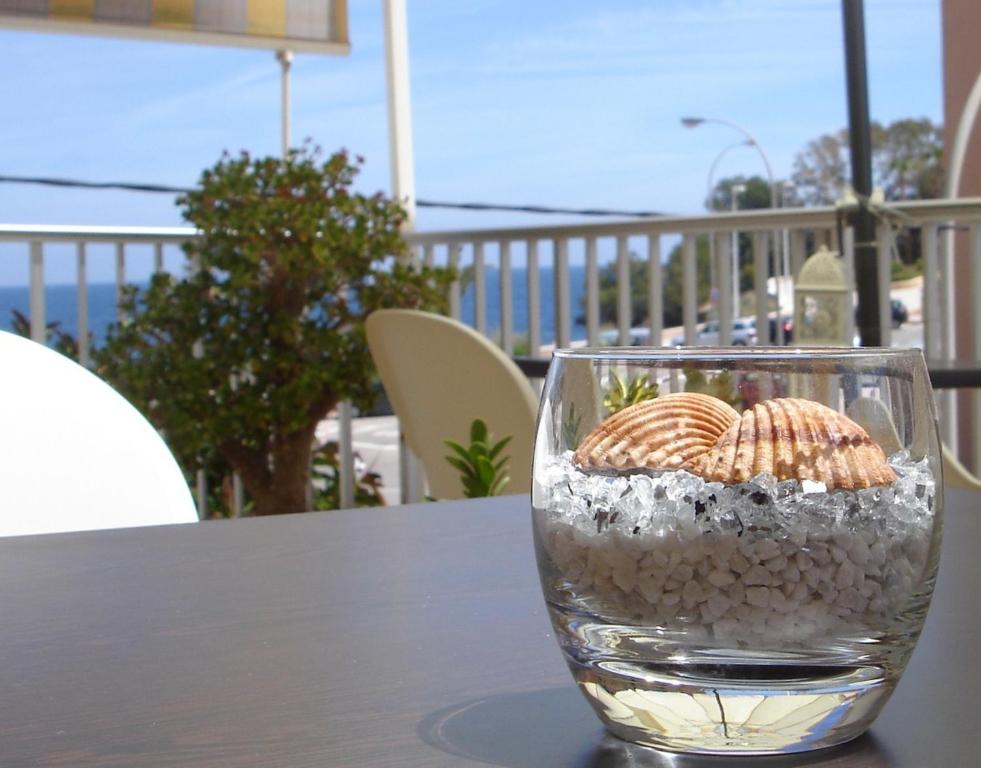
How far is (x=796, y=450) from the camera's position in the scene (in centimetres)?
38

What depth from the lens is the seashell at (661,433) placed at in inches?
15.3

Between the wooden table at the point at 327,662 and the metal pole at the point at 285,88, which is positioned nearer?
the wooden table at the point at 327,662

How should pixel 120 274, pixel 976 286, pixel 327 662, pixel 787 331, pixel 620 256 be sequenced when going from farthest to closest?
1. pixel 787 331
2. pixel 120 274
3. pixel 620 256
4. pixel 976 286
5. pixel 327 662

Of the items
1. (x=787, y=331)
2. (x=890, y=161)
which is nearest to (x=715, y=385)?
(x=787, y=331)

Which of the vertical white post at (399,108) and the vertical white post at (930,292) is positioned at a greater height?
the vertical white post at (399,108)

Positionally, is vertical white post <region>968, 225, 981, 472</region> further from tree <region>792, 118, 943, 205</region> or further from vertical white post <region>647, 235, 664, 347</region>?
tree <region>792, 118, 943, 205</region>

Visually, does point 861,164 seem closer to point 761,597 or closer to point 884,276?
point 884,276

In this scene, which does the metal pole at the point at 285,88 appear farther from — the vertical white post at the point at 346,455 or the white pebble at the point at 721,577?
the white pebble at the point at 721,577

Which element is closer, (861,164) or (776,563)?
(776,563)

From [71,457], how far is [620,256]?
2.75 metres

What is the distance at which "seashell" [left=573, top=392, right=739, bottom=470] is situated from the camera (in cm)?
39

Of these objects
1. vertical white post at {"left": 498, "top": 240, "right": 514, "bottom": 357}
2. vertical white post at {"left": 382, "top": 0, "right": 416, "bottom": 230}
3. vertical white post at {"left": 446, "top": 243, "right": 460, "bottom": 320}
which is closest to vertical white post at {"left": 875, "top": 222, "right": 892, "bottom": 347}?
vertical white post at {"left": 498, "top": 240, "right": 514, "bottom": 357}

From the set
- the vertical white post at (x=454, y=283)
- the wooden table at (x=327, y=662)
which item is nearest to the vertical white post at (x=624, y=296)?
the vertical white post at (x=454, y=283)

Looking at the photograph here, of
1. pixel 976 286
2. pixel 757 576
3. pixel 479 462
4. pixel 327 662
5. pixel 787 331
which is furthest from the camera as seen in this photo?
pixel 787 331
